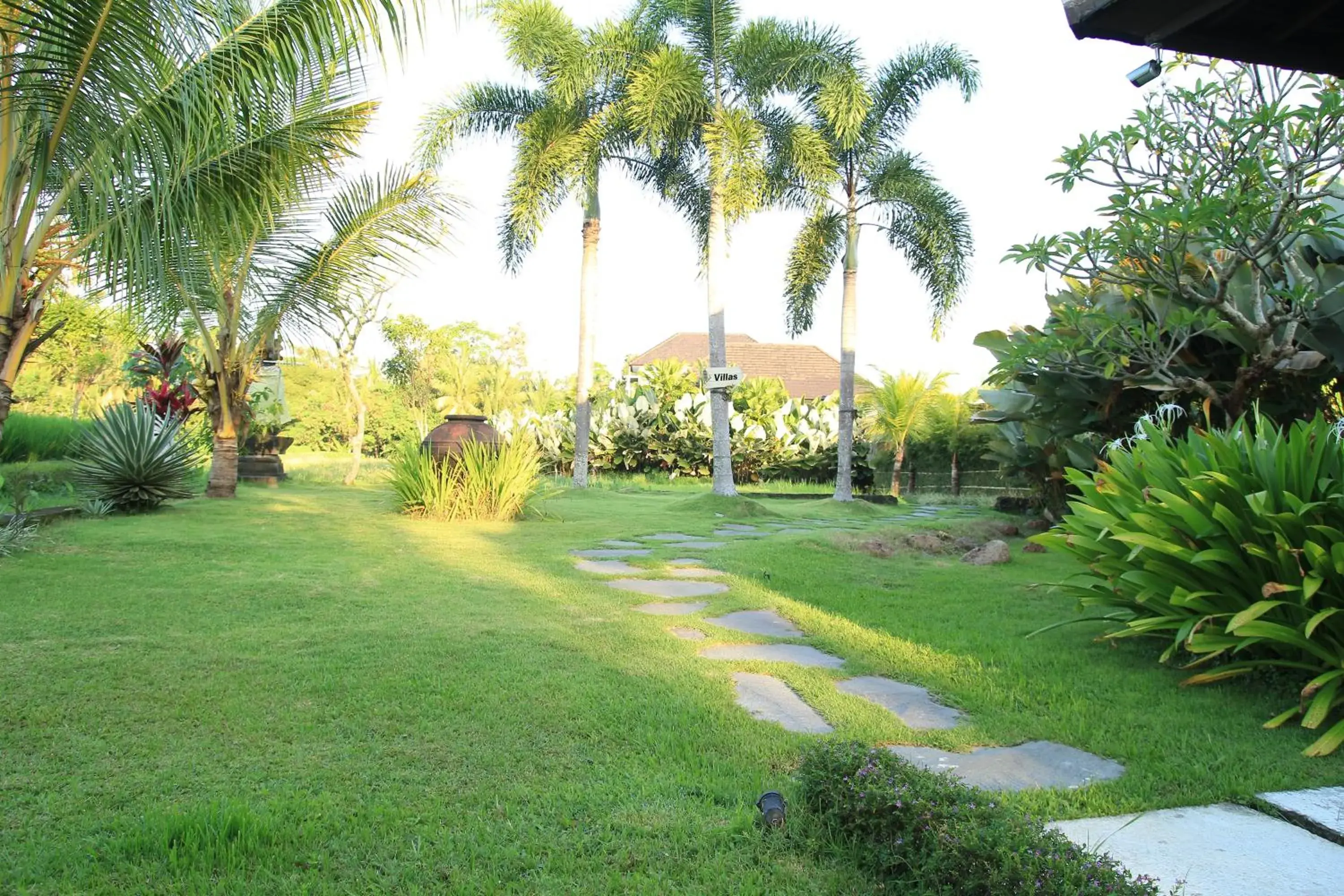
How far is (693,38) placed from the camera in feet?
41.8

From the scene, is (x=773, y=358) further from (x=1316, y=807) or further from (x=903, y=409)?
(x=1316, y=807)

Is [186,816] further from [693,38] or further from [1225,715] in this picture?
[693,38]

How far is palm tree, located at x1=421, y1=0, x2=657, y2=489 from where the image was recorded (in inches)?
511

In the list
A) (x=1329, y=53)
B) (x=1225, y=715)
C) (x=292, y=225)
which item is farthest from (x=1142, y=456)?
(x=292, y=225)

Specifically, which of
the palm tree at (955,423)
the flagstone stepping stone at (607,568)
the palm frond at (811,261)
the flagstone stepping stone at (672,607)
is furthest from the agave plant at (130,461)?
the palm tree at (955,423)

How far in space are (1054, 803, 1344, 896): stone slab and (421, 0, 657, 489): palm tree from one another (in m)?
12.4

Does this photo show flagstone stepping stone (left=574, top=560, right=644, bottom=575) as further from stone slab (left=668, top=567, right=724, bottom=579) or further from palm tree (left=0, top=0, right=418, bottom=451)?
palm tree (left=0, top=0, right=418, bottom=451)

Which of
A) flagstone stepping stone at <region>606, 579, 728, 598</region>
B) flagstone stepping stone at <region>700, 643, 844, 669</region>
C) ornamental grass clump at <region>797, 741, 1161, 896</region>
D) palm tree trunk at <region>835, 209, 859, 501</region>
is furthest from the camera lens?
palm tree trunk at <region>835, 209, 859, 501</region>

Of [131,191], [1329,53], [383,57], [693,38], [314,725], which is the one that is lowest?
[314,725]

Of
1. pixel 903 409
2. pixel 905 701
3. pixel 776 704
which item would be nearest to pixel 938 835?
pixel 776 704

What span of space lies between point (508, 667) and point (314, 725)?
86 cm

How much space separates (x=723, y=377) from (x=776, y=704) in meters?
9.75

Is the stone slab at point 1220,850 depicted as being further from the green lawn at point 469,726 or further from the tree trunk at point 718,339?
the tree trunk at point 718,339

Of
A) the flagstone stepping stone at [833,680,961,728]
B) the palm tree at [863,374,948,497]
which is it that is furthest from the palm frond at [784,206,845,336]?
the flagstone stepping stone at [833,680,961,728]
